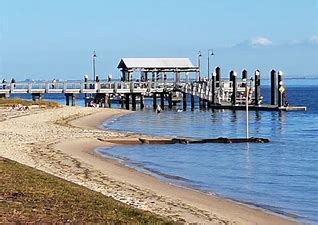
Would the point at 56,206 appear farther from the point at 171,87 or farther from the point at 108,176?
the point at 171,87

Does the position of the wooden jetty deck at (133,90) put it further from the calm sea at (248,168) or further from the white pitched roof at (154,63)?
the calm sea at (248,168)

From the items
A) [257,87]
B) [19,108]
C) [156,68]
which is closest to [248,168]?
[19,108]

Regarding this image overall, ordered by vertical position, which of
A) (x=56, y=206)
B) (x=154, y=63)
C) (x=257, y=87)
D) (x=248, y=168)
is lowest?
(x=248, y=168)

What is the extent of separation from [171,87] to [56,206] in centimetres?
6451

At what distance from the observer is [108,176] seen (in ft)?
63.7

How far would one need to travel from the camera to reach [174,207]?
44.8 feet

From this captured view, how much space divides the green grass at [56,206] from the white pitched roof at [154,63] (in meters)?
66.6

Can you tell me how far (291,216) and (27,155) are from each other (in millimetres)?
11922

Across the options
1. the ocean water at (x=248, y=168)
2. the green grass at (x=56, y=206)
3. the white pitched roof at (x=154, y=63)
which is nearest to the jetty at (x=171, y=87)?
the white pitched roof at (x=154, y=63)

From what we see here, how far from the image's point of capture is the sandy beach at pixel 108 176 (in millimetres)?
13266

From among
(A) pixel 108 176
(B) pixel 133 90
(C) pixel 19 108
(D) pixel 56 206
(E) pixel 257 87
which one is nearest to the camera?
(D) pixel 56 206

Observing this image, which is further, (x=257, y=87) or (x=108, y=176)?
(x=257, y=87)

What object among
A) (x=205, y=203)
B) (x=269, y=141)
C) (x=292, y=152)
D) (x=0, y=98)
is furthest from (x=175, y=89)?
(x=205, y=203)

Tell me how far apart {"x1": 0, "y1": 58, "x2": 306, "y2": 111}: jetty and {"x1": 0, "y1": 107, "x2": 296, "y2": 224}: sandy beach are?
101ft
